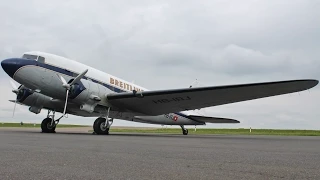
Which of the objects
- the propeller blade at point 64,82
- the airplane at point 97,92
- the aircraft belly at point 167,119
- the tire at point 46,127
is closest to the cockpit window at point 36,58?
the airplane at point 97,92

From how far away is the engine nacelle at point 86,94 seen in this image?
18.5m

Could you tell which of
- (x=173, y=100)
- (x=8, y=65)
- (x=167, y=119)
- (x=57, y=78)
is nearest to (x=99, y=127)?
(x=57, y=78)

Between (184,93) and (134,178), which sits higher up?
(184,93)

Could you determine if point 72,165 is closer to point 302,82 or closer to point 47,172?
point 47,172

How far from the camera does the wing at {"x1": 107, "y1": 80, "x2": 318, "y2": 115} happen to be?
55.9ft

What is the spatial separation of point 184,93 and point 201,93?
96 centimetres

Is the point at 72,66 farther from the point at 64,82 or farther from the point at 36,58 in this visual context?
the point at 36,58

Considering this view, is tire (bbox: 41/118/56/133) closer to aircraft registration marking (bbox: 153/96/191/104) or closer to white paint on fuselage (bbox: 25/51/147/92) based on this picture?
white paint on fuselage (bbox: 25/51/147/92)

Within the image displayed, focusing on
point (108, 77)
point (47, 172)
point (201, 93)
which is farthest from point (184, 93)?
point (47, 172)

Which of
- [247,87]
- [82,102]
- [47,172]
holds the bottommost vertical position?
[47,172]

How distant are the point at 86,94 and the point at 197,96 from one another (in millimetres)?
6253

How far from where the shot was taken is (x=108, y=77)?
70.0ft

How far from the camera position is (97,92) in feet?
63.5

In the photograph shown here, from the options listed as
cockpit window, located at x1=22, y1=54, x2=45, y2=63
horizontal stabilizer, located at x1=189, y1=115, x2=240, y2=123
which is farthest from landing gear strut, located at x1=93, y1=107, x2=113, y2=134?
horizontal stabilizer, located at x1=189, y1=115, x2=240, y2=123
